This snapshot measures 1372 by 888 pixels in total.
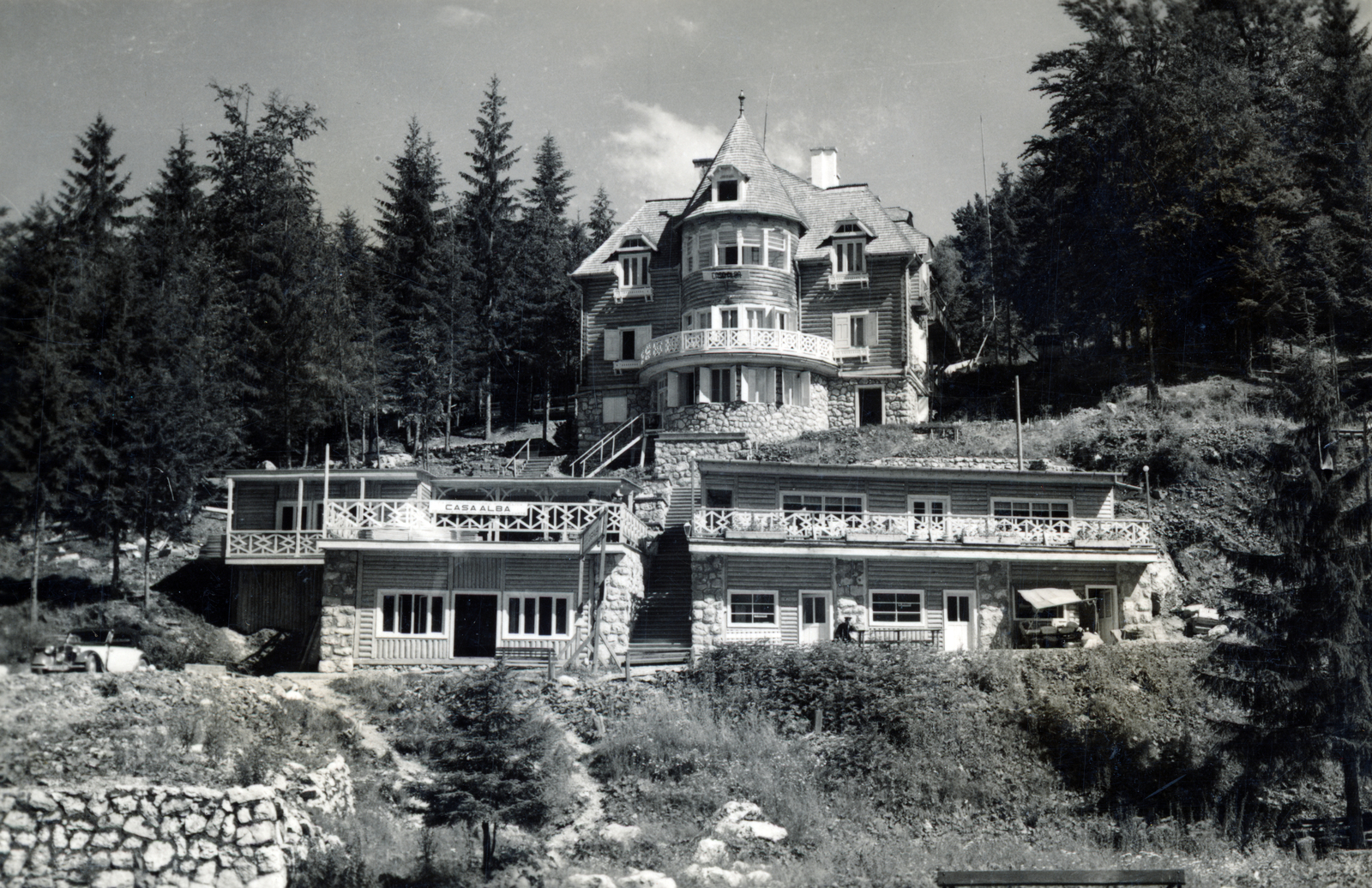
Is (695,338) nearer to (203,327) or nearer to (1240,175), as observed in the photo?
(203,327)

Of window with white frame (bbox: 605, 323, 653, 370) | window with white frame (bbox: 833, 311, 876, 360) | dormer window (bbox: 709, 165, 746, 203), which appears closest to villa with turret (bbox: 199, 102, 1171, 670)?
window with white frame (bbox: 605, 323, 653, 370)

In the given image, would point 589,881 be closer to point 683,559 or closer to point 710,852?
point 710,852

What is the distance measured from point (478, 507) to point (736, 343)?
16.1 meters

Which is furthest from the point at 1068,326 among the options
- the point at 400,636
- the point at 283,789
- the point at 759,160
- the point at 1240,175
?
the point at 283,789

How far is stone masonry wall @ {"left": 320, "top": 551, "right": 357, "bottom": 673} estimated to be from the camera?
28828 millimetres

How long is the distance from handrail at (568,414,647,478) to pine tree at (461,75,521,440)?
1155 cm

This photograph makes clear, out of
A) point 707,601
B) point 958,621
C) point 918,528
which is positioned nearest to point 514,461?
point 707,601

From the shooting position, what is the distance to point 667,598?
31.8 m

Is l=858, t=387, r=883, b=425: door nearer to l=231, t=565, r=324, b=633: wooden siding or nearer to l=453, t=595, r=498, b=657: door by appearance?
l=453, t=595, r=498, b=657: door

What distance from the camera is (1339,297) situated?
4200cm

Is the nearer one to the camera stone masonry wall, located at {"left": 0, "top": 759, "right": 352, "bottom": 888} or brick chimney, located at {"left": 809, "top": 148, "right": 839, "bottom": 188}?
stone masonry wall, located at {"left": 0, "top": 759, "right": 352, "bottom": 888}

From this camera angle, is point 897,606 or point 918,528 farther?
point 897,606

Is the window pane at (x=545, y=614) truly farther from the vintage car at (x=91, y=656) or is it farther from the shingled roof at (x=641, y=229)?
the shingled roof at (x=641, y=229)

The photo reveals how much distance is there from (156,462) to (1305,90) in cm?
4496
